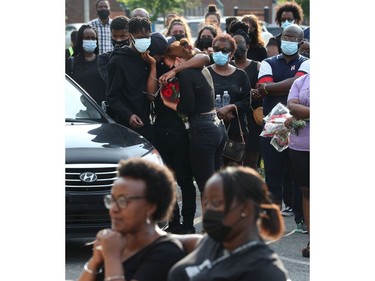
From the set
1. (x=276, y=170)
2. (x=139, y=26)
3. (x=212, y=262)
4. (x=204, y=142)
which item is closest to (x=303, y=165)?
(x=204, y=142)

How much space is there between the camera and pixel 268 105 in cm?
1055

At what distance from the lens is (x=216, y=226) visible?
3809 millimetres

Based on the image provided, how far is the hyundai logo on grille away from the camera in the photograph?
8.91 m

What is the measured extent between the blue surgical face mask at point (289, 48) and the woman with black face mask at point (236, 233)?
6.41 metres

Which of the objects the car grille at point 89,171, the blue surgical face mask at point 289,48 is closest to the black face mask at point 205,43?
the blue surgical face mask at point 289,48

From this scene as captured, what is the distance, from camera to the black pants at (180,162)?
10094 mm

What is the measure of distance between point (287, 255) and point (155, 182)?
5.11 m

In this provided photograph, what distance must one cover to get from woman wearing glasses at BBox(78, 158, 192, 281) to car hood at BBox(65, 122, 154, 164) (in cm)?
472
